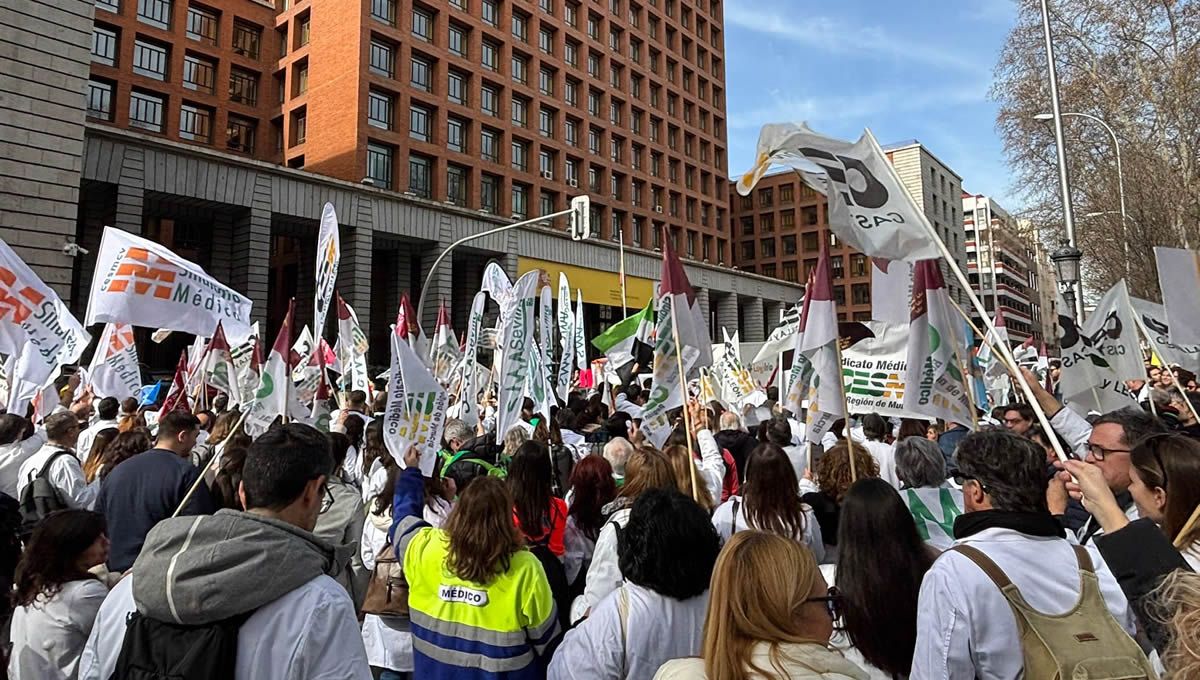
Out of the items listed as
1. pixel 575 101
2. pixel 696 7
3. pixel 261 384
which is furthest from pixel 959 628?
pixel 696 7

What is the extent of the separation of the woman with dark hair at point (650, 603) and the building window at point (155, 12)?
3962cm

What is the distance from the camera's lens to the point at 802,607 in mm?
1803

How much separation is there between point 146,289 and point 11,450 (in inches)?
59.2

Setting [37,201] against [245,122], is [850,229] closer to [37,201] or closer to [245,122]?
[37,201]

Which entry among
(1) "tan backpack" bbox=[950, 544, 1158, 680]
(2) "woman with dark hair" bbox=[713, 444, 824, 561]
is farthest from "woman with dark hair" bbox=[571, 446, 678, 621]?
(1) "tan backpack" bbox=[950, 544, 1158, 680]

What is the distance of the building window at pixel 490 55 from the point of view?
130 feet

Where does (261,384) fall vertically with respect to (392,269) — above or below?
below

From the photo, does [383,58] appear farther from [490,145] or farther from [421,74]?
[490,145]

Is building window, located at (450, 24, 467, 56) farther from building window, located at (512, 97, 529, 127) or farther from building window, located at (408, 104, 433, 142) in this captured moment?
building window, located at (408, 104, 433, 142)

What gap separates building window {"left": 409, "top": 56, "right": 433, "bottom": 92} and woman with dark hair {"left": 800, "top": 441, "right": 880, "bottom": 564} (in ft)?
116

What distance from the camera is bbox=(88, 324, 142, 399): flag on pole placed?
9.10 metres

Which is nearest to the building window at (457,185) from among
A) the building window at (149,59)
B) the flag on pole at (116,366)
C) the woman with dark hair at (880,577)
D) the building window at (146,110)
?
the building window at (146,110)

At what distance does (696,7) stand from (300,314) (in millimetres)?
39789

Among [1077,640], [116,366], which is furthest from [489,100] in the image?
[1077,640]
